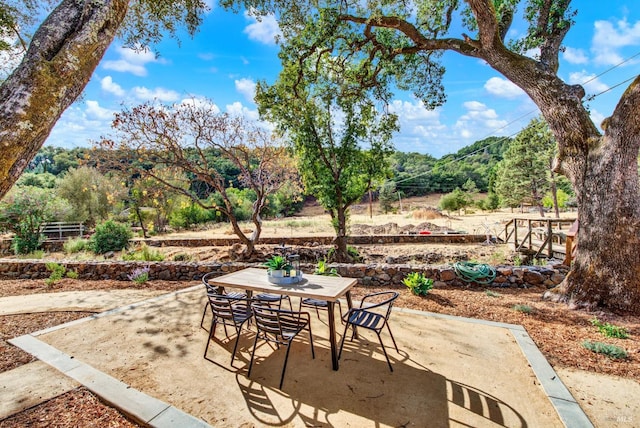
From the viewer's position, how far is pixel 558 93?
470 centimetres

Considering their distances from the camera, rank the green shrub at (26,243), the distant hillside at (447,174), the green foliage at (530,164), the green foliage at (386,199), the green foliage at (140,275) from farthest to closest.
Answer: the distant hillside at (447,174), the green foliage at (386,199), the green foliage at (530,164), the green shrub at (26,243), the green foliage at (140,275)

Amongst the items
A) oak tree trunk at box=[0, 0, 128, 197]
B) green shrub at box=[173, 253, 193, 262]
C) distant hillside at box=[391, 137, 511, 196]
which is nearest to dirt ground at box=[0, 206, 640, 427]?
oak tree trunk at box=[0, 0, 128, 197]

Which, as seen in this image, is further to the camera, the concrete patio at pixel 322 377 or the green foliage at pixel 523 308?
the green foliage at pixel 523 308

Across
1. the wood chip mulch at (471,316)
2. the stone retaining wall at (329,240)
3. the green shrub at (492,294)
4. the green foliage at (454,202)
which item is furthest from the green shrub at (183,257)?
the green foliage at (454,202)

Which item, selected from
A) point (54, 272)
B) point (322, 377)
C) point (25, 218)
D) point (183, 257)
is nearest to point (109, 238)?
point (183, 257)

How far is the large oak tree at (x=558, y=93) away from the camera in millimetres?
4102

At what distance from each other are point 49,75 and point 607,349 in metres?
5.46

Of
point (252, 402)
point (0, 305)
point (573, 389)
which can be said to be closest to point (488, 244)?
point (573, 389)

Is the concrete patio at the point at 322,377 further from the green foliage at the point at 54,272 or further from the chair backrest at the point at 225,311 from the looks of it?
the green foliage at the point at 54,272

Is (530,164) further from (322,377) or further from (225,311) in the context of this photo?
(225,311)

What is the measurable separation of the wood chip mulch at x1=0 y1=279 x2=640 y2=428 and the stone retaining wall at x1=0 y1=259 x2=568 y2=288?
10.2 inches

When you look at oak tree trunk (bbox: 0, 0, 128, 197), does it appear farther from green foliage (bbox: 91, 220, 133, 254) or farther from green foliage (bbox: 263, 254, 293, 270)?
green foliage (bbox: 91, 220, 133, 254)

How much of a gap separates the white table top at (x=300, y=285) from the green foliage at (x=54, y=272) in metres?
5.15

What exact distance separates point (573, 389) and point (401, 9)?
7315mm
